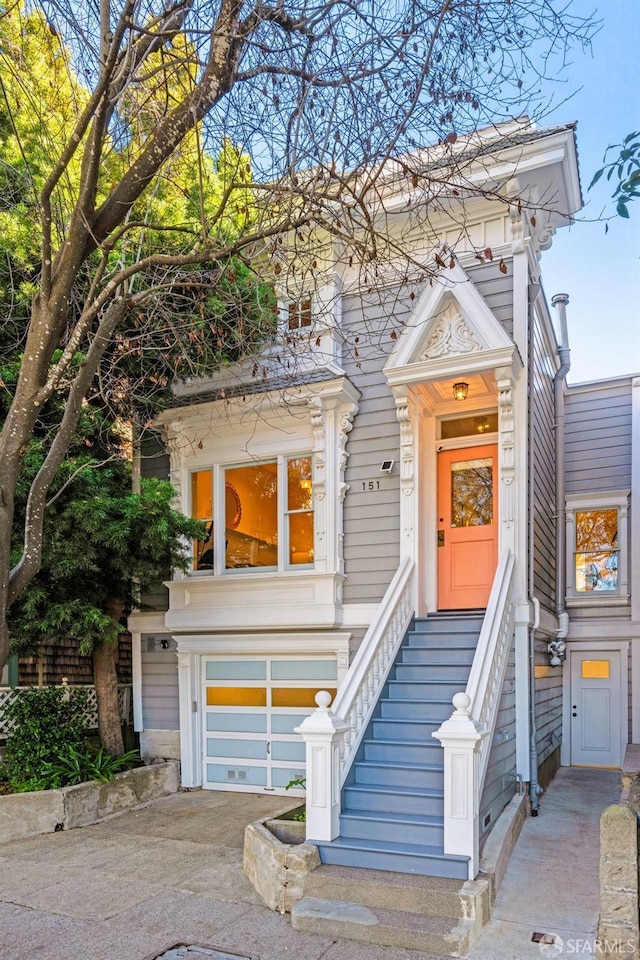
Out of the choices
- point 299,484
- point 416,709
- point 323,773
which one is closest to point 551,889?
point 416,709

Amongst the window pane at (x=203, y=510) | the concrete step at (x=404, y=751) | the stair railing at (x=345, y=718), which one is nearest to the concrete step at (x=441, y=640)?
the stair railing at (x=345, y=718)

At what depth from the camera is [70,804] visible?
23.6ft

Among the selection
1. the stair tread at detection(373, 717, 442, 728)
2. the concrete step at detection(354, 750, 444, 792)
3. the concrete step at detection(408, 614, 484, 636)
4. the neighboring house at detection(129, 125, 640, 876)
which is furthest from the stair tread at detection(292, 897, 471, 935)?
the concrete step at detection(408, 614, 484, 636)

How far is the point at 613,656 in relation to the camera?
9711 mm

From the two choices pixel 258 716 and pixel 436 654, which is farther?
pixel 258 716

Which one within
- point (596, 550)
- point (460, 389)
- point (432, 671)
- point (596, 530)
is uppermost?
point (460, 389)

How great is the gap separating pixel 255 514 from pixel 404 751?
3.97m

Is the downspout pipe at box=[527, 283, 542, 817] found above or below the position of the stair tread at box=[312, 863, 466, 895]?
above

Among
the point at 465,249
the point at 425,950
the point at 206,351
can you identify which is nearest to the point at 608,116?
the point at 465,249

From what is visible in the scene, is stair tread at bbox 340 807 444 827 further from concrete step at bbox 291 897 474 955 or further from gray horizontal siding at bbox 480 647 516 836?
concrete step at bbox 291 897 474 955

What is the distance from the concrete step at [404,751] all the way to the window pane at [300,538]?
114 inches

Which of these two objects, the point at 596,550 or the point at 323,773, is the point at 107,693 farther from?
the point at 596,550

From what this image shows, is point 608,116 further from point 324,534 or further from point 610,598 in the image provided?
point 610,598

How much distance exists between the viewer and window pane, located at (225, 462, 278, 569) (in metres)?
8.86
